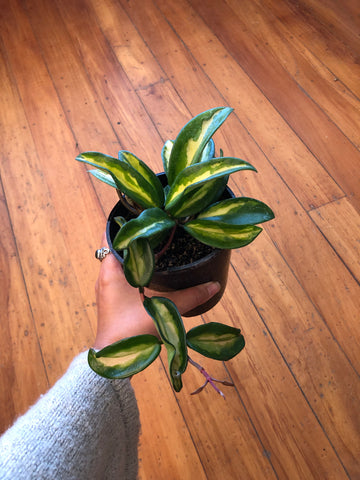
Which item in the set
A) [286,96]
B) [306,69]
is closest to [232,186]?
[286,96]

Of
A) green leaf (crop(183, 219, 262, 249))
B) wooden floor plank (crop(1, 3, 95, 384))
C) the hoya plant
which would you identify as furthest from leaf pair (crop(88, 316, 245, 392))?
wooden floor plank (crop(1, 3, 95, 384))

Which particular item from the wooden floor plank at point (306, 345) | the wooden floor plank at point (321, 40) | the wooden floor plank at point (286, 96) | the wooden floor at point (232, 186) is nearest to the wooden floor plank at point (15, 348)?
the wooden floor at point (232, 186)

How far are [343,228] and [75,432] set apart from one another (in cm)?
98

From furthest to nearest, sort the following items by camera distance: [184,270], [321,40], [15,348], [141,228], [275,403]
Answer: [321,40] → [15,348] → [275,403] → [184,270] → [141,228]

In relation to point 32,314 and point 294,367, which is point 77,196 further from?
point 294,367

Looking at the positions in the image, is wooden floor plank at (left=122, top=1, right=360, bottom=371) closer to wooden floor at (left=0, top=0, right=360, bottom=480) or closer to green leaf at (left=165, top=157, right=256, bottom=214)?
wooden floor at (left=0, top=0, right=360, bottom=480)

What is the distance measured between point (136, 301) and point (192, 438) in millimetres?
534

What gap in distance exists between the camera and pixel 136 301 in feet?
2.42

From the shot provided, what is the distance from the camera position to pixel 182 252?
671 mm

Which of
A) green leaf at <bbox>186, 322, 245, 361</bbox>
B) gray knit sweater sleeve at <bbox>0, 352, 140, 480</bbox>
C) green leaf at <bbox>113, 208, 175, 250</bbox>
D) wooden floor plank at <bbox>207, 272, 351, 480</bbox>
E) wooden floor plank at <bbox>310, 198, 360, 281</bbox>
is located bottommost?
wooden floor plank at <bbox>207, 272, 351, 480</bbox>

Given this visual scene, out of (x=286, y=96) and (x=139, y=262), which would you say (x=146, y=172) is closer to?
(x=139, y=262)

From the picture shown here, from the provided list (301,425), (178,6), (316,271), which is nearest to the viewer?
(301,425)

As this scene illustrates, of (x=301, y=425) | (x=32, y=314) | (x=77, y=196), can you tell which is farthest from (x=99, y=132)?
(x=301, y=425)

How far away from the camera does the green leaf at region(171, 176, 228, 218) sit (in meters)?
0.56
